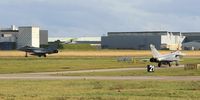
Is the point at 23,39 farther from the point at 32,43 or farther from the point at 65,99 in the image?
the point at 65,99

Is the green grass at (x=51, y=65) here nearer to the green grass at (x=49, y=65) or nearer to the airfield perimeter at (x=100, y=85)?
the green grass at (x=49, y=65)

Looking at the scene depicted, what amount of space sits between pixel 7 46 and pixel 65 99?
175 metres

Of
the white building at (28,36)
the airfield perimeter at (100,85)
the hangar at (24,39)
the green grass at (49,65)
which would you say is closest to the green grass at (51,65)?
the green grass at (49,65)

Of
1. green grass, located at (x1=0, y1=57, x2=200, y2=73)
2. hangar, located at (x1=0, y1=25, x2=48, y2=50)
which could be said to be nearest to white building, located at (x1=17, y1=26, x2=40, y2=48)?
hangar, located at (x1=0, y1=25, x2=48, y2=50)

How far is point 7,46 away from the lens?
197m

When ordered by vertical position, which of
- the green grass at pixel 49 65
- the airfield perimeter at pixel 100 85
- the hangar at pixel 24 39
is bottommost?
the airfield perimeter at pixel 100 85

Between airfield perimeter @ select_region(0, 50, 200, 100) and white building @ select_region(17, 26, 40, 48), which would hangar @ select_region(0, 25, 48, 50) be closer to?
white building @ select_region(17, 26, 40, 48)

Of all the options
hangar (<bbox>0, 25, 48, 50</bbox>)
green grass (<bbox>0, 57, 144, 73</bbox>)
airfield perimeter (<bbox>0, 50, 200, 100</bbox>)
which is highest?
hangar (<bbox>0, 25, 48, 50</bbox>)

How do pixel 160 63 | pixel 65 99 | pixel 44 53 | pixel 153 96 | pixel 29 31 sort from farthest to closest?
pixel 29 31, pixel 44 53, pixel 160 63, pixel 153 96, pixel 65 99

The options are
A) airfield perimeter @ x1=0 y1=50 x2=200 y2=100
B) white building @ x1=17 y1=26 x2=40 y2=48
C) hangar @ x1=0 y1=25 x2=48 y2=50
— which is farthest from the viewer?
hangar @ x1=0 y1=25 x2=48 y2=50

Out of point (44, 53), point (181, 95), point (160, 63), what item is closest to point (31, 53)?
point (44, 53)

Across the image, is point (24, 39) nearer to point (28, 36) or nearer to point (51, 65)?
point (28, 36)

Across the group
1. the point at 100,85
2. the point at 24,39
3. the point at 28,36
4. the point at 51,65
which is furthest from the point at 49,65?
the point at 24,39

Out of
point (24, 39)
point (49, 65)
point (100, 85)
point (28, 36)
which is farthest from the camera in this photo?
point (24, 39)
